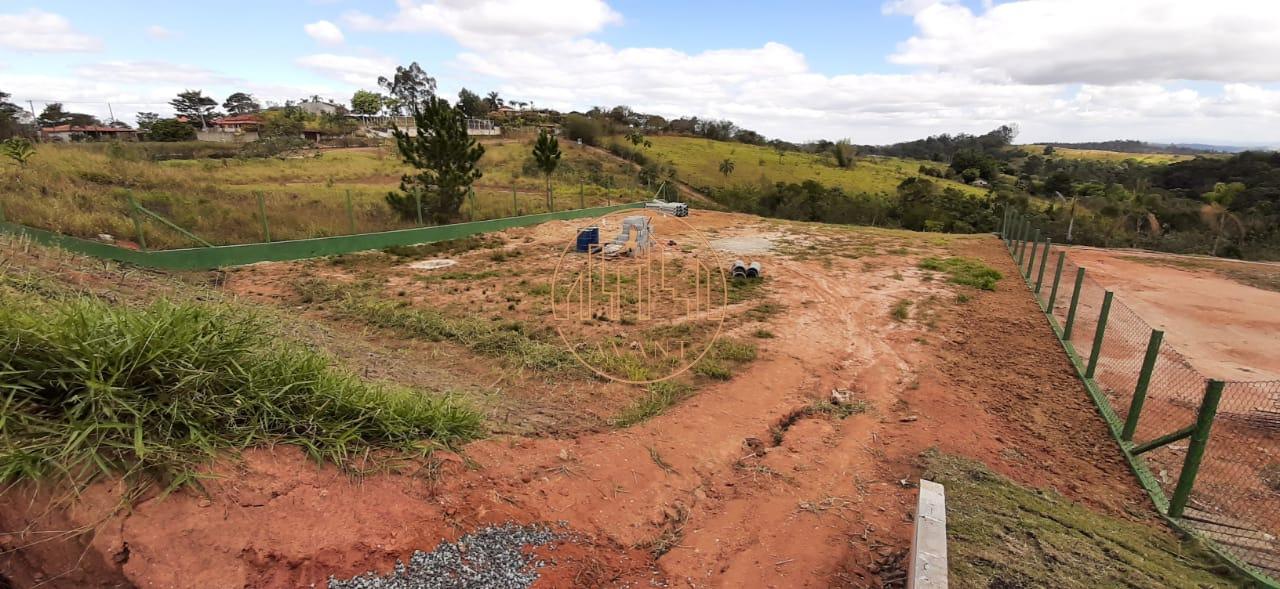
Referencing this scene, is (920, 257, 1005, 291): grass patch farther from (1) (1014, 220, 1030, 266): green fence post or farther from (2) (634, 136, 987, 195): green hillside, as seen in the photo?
(2) (634, 136, 987, 195): green hillside

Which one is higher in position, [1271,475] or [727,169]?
[727,169]

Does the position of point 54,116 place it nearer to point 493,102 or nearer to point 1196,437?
point 493,102

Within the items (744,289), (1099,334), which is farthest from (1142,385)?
(744,289)

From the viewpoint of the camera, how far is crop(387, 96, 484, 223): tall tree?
14.4 metres

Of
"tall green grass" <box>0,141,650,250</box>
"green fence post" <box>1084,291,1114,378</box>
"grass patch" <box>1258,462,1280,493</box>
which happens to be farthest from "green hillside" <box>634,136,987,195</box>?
"grass patch" <box>1258,462,1280,493</box>

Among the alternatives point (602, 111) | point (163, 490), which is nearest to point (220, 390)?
point (163, 490)

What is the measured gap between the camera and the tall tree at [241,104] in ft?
235

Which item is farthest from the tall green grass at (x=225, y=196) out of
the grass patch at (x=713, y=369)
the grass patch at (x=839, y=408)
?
the grass patch at (x=839, y=408)

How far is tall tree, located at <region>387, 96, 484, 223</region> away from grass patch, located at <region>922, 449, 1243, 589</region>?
14061 millimetres

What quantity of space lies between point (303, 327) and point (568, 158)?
3090 centimetres

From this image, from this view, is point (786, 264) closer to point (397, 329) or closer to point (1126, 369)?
point (1126, 369)

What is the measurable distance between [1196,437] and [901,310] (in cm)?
552

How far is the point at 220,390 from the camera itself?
2.70m

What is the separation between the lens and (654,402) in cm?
514
